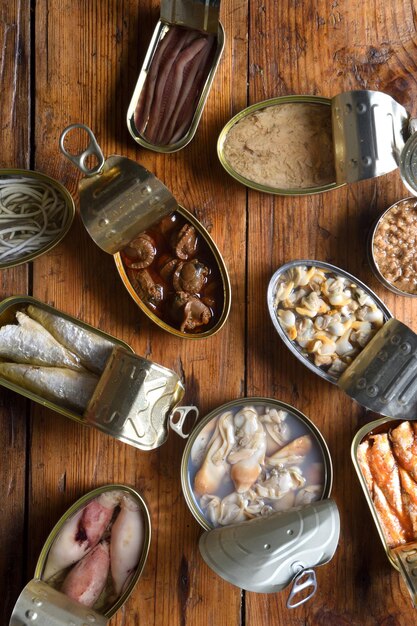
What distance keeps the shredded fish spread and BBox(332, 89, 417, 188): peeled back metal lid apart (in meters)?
0.05

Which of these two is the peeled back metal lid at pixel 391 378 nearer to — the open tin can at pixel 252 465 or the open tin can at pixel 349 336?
the open tin can at pixel 349 336

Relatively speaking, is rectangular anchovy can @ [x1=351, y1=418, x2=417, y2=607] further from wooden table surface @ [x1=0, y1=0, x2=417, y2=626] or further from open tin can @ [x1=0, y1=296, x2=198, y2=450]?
open tin can @ [x1=0, y1=296, x2=198, y2=450]

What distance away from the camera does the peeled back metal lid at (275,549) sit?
1.71 m

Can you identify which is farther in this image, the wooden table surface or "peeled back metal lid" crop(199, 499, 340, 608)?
the wooden table surface

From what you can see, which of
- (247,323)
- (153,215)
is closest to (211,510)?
(247,323)

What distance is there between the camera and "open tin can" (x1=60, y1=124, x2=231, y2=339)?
184 centimetres

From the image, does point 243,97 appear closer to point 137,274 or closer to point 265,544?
point 137,274

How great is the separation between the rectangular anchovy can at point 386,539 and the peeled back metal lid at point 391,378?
0.25 ft

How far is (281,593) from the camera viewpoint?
1.97m

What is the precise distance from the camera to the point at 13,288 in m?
1.97

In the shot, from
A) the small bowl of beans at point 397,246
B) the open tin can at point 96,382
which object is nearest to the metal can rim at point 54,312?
the open tin can at point 96,382

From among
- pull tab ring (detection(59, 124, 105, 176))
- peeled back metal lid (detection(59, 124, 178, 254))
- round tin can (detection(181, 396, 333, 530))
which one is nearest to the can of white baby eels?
round tin can (detection(181, 396, 333, 530))

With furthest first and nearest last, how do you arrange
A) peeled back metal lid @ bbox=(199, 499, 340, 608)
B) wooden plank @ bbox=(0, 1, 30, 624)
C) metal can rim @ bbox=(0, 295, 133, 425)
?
wooden plank @ bbox=(0, 1, 30, 624)
metal can rim @ bbox=(0, 295, 133, 425)
peeled back metal lid @ bbox=(199, 499, 340, 608)

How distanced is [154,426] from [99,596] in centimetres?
52
